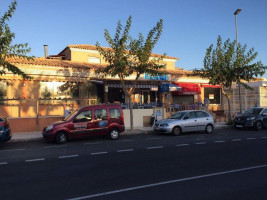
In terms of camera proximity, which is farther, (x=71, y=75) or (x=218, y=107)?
(x=218, y=107)

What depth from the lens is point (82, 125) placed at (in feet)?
42.1

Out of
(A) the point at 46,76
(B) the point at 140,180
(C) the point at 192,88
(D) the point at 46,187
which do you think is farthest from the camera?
(C) the point at 192,88

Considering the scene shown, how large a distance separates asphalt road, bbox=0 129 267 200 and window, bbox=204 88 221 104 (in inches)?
646

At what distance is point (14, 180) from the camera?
623cm

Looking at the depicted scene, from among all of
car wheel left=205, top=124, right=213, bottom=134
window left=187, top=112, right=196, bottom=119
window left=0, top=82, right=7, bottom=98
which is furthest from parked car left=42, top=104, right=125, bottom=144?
window left=0, top=82, right=7, bottom=98

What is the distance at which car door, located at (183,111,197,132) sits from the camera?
1517 cm

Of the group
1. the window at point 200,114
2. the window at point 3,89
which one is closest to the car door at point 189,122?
the window at point 200,114

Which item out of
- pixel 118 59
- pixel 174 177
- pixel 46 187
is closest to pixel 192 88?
pixel 118 59

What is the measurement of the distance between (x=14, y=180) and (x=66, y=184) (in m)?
1.44

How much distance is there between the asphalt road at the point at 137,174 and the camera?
510 centimetres

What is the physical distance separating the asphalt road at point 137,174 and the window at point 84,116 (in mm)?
2863

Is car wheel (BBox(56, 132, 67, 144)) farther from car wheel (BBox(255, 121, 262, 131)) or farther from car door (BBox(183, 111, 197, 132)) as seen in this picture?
car wheel (BBox(255, 121, 262, 131))

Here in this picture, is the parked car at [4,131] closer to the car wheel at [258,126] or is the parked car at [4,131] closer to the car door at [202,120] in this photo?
the car door at [202,120]

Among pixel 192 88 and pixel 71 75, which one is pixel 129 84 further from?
pixel 192 88
